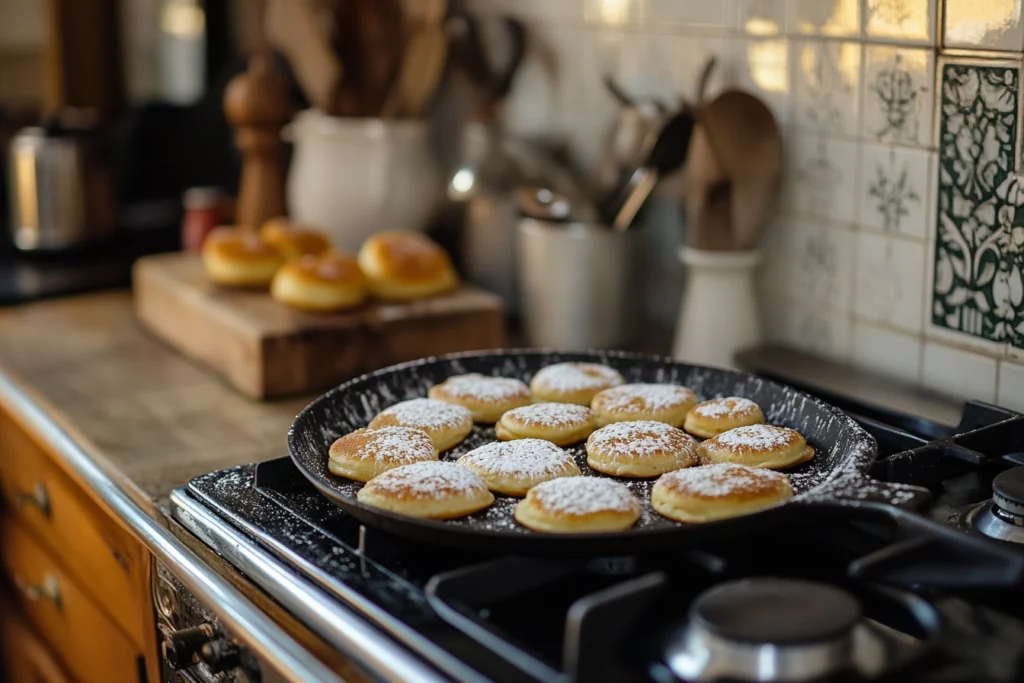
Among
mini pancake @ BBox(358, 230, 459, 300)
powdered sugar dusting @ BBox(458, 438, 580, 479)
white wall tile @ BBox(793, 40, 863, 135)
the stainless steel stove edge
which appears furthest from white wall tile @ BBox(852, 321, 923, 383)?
the stainless steel stove edge

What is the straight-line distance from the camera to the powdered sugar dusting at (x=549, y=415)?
1074 millimetres

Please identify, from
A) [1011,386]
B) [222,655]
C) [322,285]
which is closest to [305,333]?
[322,285]

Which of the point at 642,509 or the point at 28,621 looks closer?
the point at 642,509

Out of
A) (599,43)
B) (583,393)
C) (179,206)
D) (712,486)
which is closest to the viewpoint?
(712,486)

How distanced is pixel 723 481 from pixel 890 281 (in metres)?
0.48

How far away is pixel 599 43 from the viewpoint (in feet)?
5.31

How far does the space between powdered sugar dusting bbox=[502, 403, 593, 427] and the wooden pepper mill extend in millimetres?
889

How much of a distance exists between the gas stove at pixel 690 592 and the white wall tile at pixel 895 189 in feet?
0.93

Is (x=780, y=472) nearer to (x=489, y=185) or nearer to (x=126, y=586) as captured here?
(x=126, y=586)

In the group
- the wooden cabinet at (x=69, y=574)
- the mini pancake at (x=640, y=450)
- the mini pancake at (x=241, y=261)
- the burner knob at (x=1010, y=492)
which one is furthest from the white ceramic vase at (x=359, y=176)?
the burner knob at (x=1010, y=492)

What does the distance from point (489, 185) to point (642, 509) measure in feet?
2.87

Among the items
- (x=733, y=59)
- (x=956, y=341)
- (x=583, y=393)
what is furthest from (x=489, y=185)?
(x=956, y=341)

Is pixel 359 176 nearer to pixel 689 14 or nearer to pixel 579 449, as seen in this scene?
pixel 689 14

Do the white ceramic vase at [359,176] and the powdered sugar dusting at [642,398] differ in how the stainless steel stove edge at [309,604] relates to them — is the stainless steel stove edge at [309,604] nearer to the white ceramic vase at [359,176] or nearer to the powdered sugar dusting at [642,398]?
the powdered sugar dusting at [642,398]
